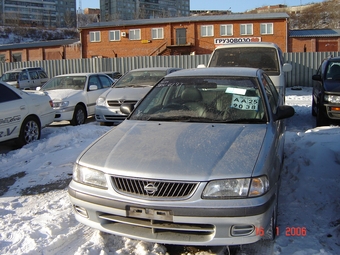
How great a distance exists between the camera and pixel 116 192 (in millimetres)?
3244

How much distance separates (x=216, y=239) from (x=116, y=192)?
898 millimetres

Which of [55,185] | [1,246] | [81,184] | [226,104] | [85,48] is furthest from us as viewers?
[85,48]

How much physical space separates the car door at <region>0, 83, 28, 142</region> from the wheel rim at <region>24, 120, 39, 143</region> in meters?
0.26

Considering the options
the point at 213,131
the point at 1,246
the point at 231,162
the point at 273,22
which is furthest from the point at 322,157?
the point at 273,22

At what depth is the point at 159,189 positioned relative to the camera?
3.12m

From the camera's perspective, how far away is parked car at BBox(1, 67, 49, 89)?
21.2m

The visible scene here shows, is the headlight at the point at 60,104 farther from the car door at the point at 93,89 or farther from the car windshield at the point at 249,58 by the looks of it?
the car windshield at the point at 249,58

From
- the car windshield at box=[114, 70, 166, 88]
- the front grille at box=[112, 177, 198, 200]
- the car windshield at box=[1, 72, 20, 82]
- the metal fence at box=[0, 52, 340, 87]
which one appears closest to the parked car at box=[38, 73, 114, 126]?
the car windshield at box=[114, 70, 166, 88]

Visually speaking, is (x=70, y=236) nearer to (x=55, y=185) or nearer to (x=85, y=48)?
(x=55, y=185)

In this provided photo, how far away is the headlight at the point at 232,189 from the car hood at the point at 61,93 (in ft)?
27.4

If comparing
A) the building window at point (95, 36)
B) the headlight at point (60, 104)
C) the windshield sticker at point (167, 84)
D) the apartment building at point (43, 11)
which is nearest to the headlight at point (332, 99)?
the windshield sticker at point (167, 84)

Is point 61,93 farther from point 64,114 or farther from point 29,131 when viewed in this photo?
point 29,131

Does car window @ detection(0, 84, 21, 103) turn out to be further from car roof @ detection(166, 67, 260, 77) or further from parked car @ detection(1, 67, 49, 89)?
parked car @ detection(1, 67, 49, 89)

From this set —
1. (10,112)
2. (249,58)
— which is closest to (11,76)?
(10,112)
